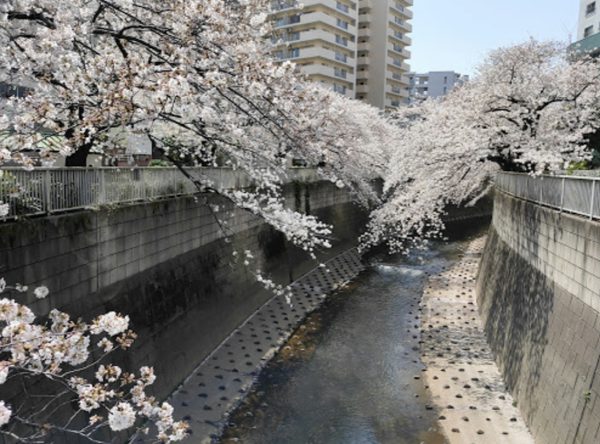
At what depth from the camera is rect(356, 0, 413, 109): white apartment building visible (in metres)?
56.7

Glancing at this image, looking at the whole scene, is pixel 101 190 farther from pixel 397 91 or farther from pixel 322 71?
pixel 397 91

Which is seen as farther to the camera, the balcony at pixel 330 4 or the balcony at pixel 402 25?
the balcony at pixel 402 25

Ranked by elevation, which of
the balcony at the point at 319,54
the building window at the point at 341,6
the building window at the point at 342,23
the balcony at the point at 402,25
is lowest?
the balcony at the point at 319,54

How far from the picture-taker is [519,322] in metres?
10.5

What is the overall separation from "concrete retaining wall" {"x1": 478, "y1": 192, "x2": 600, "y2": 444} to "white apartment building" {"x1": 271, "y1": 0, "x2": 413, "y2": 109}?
37.5 m

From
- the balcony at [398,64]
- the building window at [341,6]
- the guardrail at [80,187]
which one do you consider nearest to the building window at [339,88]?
the building window at [341,6]

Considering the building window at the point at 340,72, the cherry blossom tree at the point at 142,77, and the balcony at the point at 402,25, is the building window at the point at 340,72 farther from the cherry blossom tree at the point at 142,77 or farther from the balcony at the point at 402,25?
the cherry blossom tree at the point at 142,77

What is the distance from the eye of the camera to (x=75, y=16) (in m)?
7.16

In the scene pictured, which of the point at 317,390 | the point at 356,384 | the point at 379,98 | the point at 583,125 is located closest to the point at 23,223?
the point at 317,390

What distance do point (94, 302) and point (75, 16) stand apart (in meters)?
4.48

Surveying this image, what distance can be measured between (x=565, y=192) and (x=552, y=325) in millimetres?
2528

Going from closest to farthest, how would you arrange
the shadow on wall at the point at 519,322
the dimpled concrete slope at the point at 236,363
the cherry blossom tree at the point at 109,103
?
the cherry blossom tree at the point at 109,103 < the shadow on wall at the point at 519,322 < the dimpled concrete slope at the point at 236,363

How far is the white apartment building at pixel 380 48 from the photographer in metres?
56.7

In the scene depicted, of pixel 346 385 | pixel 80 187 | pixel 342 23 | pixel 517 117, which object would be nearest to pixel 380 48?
pixel 342 23
